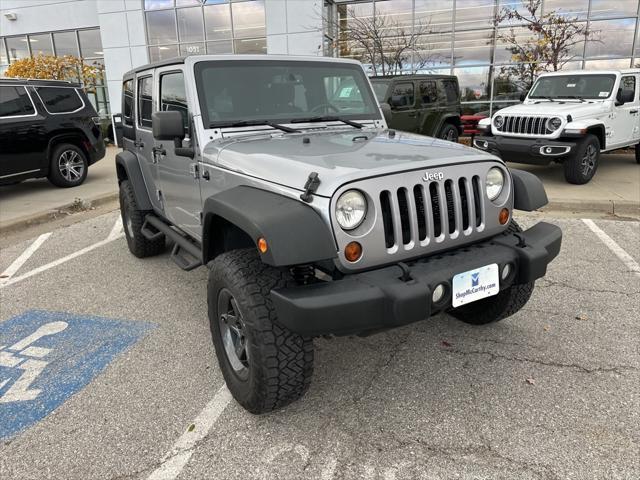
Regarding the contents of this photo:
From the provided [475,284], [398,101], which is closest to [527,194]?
[475,284]

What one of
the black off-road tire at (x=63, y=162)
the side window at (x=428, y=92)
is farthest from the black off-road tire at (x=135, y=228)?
the side window at (x=428, y=92)

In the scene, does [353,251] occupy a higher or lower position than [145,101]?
lower

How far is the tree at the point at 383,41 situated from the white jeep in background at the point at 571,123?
6.55m

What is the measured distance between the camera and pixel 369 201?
2.35 meters

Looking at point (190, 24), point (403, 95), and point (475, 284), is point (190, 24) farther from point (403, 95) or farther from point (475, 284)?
point (475, 284)

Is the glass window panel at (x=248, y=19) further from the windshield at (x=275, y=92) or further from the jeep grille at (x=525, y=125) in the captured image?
the windshield at (x=275, y=92)

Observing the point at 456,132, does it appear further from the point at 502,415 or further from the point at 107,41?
the point at 107,41

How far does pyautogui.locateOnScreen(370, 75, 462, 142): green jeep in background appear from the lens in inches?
416

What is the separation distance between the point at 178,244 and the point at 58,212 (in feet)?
14.7

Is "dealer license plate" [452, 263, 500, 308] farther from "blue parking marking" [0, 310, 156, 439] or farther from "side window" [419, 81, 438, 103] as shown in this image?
"side window" [419, 81, 438, 103]

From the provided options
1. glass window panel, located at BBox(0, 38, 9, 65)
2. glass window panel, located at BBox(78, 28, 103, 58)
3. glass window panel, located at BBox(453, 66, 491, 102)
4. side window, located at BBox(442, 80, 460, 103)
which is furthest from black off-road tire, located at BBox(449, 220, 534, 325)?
glass window panel, located at BBox(0, 38, 9, 65)

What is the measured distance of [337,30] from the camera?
16281 millimetres

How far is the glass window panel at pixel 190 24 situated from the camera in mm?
16953

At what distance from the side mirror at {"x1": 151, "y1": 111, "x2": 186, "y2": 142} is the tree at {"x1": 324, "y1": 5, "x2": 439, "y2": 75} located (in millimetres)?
12940
